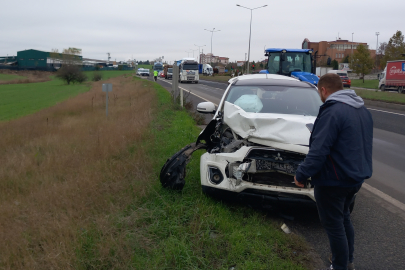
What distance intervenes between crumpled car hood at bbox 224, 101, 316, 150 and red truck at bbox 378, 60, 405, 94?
3050 centimetres

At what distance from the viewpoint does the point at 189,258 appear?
3.53m

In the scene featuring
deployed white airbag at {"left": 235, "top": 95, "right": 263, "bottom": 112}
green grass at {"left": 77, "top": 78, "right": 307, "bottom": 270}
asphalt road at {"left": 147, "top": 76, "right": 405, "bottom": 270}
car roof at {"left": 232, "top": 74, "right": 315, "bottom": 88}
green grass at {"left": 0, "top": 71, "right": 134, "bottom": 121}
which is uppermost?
car roof at {"left": 232, "top": 74, "right": 315, "bottom": 88}

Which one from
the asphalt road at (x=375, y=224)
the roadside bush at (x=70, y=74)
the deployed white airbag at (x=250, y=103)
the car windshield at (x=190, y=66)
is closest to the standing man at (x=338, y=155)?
the asphalt road at (x=375, y=224)

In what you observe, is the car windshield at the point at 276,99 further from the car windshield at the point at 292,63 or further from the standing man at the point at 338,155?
the car windshield at the point at 292,63

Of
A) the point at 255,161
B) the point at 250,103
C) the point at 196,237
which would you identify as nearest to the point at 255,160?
the point at 255,161

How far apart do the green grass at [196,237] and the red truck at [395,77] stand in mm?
31068

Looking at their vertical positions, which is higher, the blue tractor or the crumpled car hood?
the blue tractor

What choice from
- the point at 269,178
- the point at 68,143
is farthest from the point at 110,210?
the point at 68,143

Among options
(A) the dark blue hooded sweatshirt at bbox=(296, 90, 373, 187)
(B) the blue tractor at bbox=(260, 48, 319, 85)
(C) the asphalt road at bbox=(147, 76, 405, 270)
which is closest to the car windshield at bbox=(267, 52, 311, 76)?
(B) the blue tractor at bbox=(260, 48, 319, 85)

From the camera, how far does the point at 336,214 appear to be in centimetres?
314

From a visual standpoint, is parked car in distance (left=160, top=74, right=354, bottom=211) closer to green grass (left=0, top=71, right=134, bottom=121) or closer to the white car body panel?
the white car body panel

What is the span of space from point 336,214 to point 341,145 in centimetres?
60

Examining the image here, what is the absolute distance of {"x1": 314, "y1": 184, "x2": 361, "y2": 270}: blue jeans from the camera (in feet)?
10.1

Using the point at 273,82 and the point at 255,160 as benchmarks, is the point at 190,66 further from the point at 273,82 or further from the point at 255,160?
the point at 255,160
